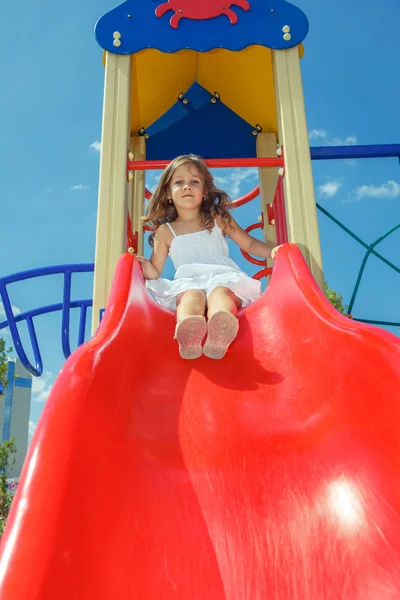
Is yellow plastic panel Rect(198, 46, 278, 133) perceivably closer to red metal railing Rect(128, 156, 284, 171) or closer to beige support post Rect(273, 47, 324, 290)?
beige support post Rect(273, 47, 324, 290)

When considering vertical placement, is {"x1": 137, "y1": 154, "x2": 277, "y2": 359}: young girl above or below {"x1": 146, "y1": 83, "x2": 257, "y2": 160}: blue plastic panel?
below

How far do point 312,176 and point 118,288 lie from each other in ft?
3.85

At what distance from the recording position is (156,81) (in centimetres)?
307

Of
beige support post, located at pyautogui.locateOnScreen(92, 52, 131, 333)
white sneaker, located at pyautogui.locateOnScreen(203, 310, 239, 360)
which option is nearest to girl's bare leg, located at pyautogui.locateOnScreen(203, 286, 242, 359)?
white sneaker, located at pyautogui.locateOnScreen(203, 310, 239, 360)

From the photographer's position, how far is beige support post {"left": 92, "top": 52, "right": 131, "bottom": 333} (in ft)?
6.92

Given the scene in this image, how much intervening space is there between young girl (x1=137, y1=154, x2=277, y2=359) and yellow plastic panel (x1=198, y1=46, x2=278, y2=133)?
3.10 feet

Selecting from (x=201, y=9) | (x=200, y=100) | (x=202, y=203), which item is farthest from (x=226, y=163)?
(x=200, y=100)

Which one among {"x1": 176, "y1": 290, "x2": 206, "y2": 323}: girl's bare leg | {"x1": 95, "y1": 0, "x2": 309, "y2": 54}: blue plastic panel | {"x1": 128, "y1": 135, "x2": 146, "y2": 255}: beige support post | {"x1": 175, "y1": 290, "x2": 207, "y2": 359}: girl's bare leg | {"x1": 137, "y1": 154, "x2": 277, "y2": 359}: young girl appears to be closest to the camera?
{"x1": 175, "y1": 290, "x2": 207, "y2": 359}: girl's bare leg

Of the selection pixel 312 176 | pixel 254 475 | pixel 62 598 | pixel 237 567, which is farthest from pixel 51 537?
pixel 312 176

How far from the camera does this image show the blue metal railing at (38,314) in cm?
329

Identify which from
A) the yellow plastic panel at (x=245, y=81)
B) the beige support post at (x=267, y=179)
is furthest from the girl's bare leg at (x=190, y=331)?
the yellow plastic panel at (x=245, y=81)

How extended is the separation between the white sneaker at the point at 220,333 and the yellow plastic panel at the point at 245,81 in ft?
6.35

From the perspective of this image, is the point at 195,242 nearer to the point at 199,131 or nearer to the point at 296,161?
the point at 296,161

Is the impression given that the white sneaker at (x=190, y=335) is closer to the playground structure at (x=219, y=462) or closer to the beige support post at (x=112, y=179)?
the playground structure at (x=219, y=462)
